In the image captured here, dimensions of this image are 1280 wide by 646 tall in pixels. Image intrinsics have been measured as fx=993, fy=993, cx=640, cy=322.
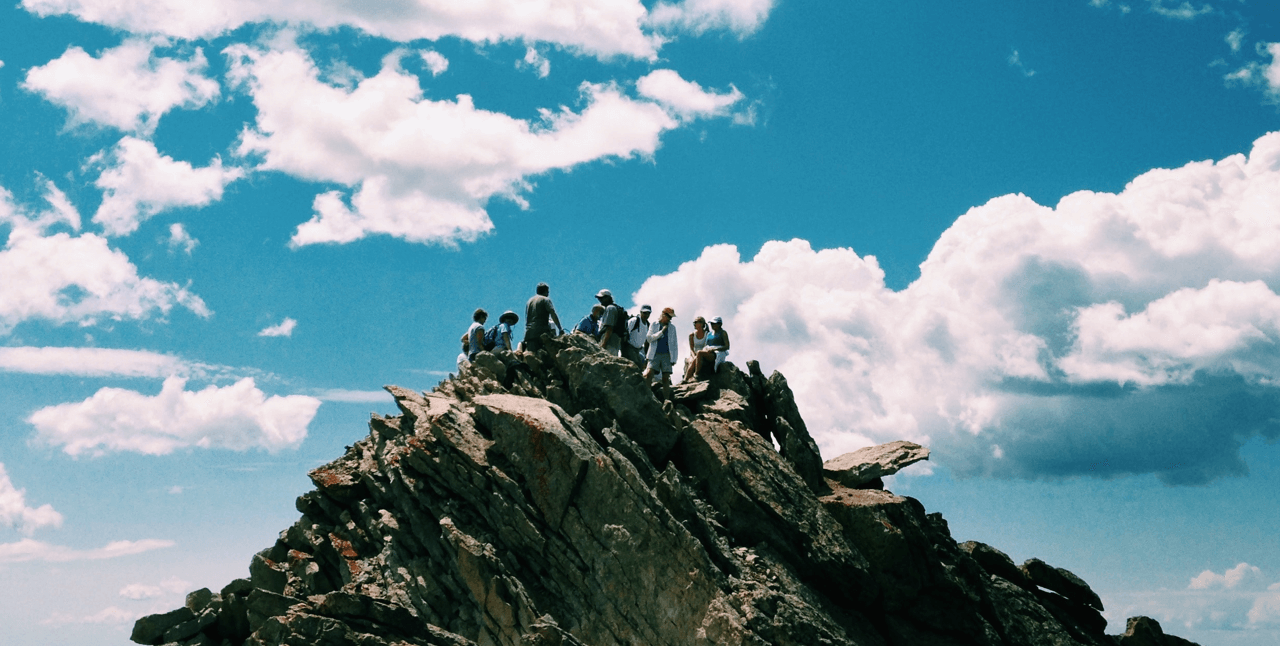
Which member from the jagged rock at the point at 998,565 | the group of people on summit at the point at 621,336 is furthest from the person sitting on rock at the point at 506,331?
the jagged rock at the point at 998,565

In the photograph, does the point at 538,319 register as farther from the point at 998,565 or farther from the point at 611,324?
the point at 998,565

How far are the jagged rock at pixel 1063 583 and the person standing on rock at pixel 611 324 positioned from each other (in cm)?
1888

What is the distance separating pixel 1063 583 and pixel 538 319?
23406mm

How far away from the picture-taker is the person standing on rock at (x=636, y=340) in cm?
4119

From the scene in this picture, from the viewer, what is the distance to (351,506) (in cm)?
3516

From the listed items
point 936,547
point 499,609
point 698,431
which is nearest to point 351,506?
point 499,609

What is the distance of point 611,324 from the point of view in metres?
40.7

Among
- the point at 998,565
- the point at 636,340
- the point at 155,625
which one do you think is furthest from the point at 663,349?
the point at 155,625

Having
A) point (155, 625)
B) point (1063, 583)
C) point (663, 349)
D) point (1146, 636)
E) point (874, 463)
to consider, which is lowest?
A: point (155, 625)

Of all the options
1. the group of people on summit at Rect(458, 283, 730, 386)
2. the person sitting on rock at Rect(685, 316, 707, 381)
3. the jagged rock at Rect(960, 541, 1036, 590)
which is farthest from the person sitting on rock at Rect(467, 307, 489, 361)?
the jagged rock at Rect(960, 541, 1036, 590)

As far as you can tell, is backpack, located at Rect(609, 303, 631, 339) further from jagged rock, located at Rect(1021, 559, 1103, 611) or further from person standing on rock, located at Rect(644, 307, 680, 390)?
jagged rock, located at Rect(1021, 559, 1103, 611)

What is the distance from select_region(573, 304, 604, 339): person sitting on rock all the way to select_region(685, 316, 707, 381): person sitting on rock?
400cm

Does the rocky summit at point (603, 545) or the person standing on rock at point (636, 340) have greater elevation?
the person standing on rock at point (636, 340)

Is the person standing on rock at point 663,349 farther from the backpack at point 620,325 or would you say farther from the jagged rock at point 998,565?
the jagged rock at point 998,565
